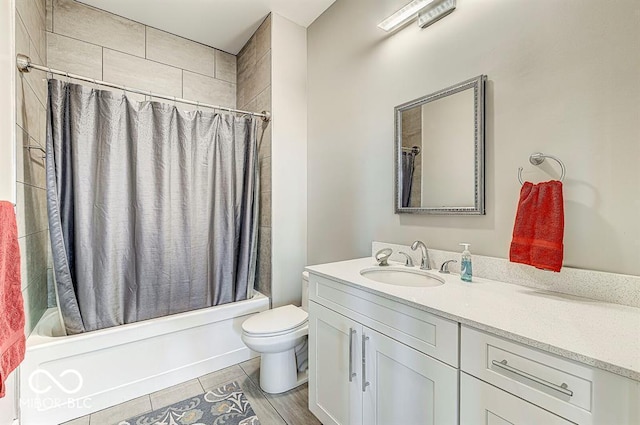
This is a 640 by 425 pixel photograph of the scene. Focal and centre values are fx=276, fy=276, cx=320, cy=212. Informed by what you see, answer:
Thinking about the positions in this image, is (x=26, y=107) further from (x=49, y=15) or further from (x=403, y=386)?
(x=403, y=386)

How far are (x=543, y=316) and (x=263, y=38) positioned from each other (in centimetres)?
267

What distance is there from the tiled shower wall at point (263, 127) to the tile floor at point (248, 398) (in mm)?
655

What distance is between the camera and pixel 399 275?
1509 mm

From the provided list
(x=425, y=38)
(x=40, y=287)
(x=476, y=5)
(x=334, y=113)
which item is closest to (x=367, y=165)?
(x=334, y=113)

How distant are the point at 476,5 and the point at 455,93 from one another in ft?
1.31

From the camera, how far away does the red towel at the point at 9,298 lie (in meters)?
0.99

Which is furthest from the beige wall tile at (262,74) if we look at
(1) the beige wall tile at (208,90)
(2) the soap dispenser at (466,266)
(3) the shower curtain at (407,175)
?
(2) the soap dispenser at (466,266)

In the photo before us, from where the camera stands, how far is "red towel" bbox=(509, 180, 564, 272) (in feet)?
3.32

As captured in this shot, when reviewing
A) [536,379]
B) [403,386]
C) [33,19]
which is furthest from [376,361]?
[33,19]

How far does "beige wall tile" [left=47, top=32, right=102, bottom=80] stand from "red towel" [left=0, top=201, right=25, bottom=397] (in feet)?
5.57

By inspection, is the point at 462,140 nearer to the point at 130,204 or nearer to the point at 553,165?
the point at 553,165

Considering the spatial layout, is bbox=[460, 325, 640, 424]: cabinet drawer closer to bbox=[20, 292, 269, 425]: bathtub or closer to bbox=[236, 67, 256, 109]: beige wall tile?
bbox=[20, 292, 269, 425]: bathtub

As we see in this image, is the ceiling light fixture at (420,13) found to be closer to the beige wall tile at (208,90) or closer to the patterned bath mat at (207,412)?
the beige wall tile at (208,90)

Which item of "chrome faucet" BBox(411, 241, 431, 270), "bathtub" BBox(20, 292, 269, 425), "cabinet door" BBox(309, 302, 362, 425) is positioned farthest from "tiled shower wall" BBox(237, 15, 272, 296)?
"chrome faucet" BBox(411, 241, 431, 270)
